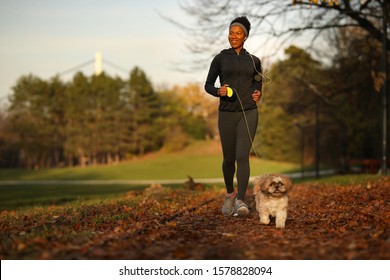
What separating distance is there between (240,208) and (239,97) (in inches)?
61.9

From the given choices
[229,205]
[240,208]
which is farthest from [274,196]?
[229,205]

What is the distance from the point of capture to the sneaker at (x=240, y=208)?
687 centimetres

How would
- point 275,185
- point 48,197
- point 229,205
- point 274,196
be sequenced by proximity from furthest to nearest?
point 48,197 → point 229,205 → point 274,196 → point 275,185

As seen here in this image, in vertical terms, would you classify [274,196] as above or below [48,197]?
above

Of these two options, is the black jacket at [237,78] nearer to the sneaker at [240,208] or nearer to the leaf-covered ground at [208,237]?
the sneaker at [240,208]

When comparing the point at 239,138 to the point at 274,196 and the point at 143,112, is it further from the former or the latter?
the point at 143,112

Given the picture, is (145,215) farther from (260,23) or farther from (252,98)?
(260,23)

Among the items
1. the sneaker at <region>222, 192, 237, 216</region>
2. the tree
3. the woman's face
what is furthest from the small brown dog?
the tree

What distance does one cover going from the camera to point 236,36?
6906mm

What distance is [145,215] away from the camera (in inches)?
294

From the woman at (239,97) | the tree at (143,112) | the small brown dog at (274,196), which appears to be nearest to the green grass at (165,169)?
the tree at (143,112)

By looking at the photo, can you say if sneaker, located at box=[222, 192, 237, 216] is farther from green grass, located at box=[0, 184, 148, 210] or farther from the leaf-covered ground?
green grass, located at box=[0, 184, 148, 210]

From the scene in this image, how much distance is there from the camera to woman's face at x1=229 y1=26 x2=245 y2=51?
6879 millimetres

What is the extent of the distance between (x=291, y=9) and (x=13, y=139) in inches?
2412
